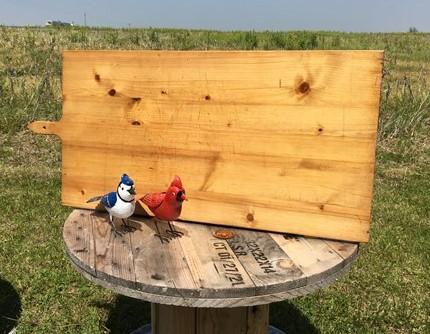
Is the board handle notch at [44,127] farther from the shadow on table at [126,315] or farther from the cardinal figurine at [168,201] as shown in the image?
the shadow on table at [126,315]

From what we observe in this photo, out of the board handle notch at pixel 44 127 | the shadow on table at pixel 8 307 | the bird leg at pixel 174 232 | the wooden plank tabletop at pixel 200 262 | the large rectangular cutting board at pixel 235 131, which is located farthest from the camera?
the shadow on table at pixel 8 307

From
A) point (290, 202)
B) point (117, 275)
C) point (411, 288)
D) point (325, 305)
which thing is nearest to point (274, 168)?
point (290, 202)

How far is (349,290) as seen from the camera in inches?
146

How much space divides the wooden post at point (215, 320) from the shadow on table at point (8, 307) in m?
1.51

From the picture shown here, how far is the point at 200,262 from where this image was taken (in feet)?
5.97

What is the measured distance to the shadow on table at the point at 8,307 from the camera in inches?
127

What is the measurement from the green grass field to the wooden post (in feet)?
3.79

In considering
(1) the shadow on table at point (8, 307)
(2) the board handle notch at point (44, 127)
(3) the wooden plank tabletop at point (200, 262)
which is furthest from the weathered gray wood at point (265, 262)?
(1) the shadow on table at point (8, 307)

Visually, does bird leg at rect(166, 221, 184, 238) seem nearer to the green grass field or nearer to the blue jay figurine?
the blue jay figurine

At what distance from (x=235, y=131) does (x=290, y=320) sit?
178cm

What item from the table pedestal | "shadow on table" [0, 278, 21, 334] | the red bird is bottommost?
"shadow on table" [0, 278, 21, 334]

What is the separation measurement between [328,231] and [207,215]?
1.60ft

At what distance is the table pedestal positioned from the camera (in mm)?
2117

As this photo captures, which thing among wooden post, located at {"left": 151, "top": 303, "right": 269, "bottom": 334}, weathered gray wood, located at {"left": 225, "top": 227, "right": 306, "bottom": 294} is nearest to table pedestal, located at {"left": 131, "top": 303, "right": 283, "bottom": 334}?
wooden post, located at {"left": 151, "top": 303, "right": 269, "bottom": 334}
